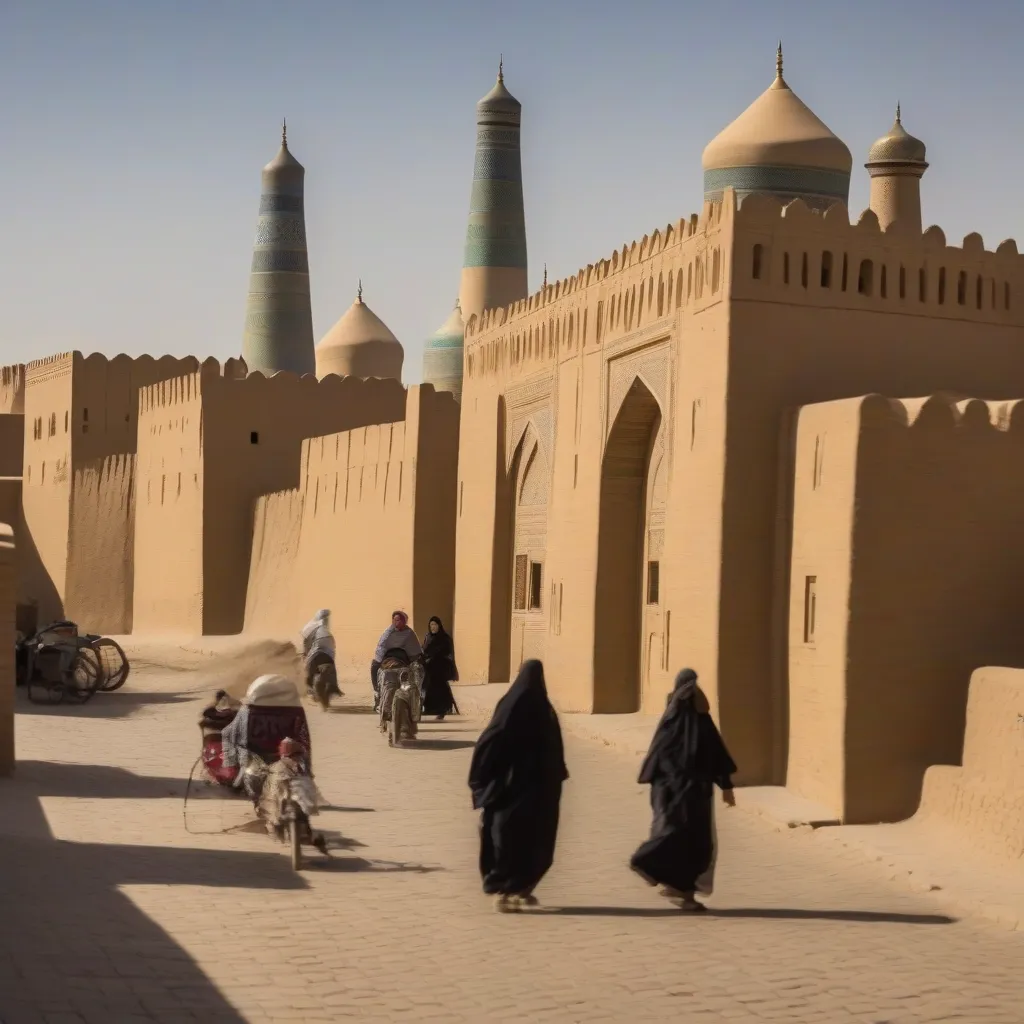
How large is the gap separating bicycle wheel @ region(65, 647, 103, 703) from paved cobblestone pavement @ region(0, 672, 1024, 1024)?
19.5 ft

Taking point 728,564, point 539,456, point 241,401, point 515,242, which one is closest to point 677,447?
point 728,564

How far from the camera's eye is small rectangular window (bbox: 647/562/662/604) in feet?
52.7

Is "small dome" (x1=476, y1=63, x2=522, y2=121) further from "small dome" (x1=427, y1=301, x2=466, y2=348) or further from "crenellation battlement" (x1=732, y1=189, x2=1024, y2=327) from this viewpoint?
"crenellation battlement" (x1=732, y1=189, x2=1024, y2=327)

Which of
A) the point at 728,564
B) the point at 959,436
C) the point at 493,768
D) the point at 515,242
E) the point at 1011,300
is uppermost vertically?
the point at 515,242

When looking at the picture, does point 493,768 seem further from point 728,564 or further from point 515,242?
point 515,242

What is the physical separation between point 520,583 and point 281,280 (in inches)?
804

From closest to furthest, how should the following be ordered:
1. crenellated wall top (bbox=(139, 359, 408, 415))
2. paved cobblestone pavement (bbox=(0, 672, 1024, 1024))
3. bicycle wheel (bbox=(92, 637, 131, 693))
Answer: paved cobblestone pavement (bbox=(0, 672, 1024, 1024)) < bicycle wheel (bbox=(92, 637, 131, 693)) < crenellated wall top (bbox=(139, 359, 408, 415))

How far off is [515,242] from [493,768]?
2468 centimetres

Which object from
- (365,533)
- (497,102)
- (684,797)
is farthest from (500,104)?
(684,797)

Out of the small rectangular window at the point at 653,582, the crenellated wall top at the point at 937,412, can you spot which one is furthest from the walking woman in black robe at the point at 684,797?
the small rectangular window at the point at 653,582

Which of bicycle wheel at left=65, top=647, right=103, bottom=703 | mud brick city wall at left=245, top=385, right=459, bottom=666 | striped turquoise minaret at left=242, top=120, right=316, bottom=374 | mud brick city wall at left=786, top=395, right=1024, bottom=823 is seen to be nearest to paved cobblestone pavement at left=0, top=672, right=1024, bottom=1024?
mud brick city wall at left=786, top=395, right=1024, bottom=823

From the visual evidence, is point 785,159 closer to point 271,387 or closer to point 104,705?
point 104,705

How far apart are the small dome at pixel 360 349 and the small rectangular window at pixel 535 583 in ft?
47.8

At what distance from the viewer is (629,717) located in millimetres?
15719
